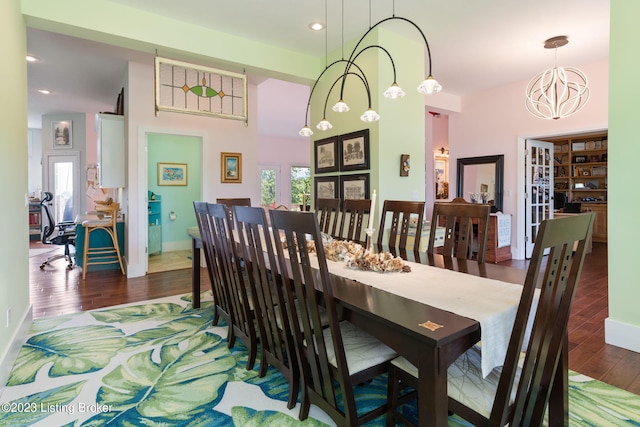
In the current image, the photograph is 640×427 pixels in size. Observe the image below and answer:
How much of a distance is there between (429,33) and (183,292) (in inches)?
152

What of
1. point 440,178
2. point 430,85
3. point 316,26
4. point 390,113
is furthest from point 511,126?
→ point 430,85

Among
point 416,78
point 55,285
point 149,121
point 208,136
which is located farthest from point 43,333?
point 416,78

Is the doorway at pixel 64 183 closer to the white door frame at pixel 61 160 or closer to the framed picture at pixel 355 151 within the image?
the white door frame at pixel 61 160

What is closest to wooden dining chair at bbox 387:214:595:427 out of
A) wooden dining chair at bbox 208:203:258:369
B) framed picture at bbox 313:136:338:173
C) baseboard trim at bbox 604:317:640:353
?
wooden dining chair at bbox 208:203:258:369

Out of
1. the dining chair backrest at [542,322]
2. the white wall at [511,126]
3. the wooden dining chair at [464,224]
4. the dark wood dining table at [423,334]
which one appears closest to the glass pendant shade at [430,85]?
the wooden dining chair at [464,224]

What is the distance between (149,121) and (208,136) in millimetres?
842

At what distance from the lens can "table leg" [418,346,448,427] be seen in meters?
1.05

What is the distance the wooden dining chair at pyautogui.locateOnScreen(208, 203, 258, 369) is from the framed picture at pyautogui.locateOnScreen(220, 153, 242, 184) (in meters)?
3.28

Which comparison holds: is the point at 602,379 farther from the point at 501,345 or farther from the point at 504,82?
the point at 504,82

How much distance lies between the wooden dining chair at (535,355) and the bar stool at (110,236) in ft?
15.2

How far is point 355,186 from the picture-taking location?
4109 millimetres

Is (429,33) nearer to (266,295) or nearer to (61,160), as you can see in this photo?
(266,295)

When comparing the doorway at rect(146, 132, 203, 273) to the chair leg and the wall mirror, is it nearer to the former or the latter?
the chair leg

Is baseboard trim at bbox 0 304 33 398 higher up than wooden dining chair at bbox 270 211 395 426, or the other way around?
wooden dining chair at bbox 270 211 395 426
